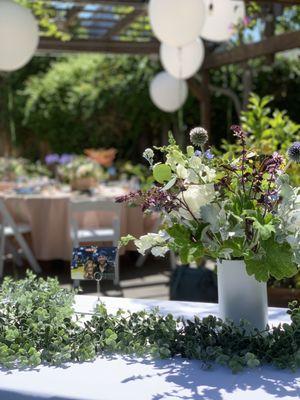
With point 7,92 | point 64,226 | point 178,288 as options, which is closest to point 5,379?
point 178,288

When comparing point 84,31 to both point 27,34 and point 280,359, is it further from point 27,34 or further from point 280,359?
point 280,359

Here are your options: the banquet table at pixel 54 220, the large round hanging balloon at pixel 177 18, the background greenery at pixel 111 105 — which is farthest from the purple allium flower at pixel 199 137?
the background greenery at pixel 111 105

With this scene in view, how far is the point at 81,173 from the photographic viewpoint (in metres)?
5.21

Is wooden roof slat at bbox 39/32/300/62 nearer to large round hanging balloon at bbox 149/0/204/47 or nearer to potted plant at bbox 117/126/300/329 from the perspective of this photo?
large round hanging balloon at bbox 149/0/204/47

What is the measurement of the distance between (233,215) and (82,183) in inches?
164

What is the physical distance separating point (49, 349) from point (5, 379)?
13 centimetres

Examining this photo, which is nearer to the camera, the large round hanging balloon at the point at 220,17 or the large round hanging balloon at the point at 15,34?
the large round hanging balloon at the point at 15,34

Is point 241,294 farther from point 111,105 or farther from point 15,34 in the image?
point 111,105

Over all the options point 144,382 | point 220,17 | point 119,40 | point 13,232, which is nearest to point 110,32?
point 119,40

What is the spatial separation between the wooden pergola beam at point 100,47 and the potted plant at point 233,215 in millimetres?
5588

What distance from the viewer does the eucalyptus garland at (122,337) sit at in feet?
3.74

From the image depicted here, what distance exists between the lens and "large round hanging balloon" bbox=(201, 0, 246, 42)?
4223 millimetres

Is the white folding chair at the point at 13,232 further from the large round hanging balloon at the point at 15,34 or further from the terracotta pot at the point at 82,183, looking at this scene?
the large round hanging balloon at the point at 15,34

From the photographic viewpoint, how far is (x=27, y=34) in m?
3.65
